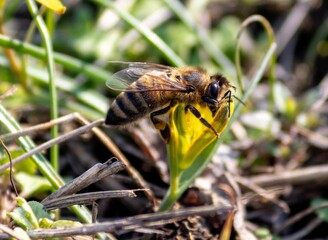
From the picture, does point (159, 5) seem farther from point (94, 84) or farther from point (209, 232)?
point (209, 232)

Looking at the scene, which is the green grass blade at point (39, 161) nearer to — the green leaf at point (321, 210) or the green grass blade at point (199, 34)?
the green leaf at point (321, 210)

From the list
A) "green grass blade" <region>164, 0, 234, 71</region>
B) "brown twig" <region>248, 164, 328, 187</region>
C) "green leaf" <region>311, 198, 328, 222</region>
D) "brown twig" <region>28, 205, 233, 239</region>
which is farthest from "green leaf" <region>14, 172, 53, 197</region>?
"green grass blade" <region>164, 0, 234, 71</region>

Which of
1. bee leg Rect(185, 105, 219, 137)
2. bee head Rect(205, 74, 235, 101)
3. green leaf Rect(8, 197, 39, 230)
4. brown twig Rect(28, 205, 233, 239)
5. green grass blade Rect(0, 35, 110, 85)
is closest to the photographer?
brown twig Rect(28, 205, 233, 239)

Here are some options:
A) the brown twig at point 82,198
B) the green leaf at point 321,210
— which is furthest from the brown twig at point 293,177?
the brown twig at point 82,198

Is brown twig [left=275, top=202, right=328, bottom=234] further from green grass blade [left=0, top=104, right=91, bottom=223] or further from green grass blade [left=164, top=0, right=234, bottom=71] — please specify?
green grass blade [left=164, top=0, right=234, bottom=71]

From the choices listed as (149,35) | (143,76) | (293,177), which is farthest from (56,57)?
(293,177)
